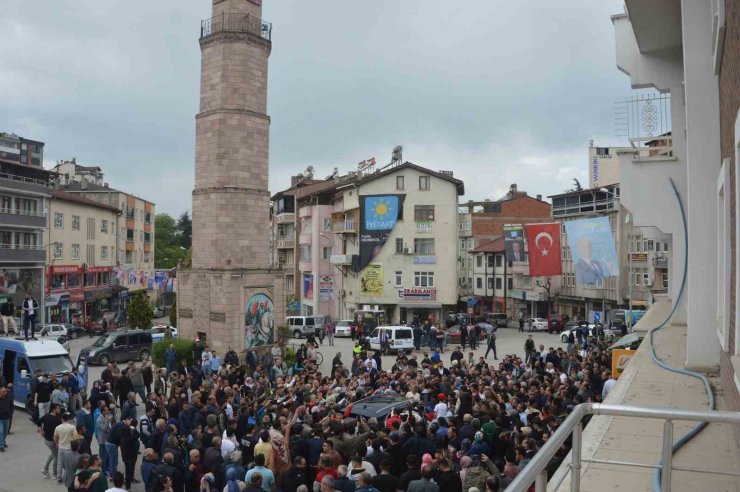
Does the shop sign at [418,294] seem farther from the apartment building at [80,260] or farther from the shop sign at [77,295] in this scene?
the shop sign at [77,295]

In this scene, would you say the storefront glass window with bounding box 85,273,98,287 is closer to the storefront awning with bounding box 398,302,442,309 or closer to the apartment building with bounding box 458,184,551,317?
the storefront awning with bounding box 398,302,442,309

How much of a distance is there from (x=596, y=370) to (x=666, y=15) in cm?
974

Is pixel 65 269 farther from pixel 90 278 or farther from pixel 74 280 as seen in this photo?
pixel 90 278

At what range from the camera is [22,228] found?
156 feet

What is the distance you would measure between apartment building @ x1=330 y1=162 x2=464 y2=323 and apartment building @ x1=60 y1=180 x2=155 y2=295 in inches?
882

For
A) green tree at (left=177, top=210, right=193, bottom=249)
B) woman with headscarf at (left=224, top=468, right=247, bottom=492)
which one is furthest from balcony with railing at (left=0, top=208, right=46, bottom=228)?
green tree at (left=177, top=210, right=193, bottom=249)

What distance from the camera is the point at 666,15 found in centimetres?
895

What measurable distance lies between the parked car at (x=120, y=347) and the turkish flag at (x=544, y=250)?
22.4 m

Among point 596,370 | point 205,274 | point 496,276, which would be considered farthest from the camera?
point 496,276

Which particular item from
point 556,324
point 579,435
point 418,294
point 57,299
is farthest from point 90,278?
point 579,435

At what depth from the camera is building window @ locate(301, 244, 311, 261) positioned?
200 ft

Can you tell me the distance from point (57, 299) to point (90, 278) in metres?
6.98

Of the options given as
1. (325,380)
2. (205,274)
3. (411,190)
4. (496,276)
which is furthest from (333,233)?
(325,380)

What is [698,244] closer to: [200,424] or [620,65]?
[620,65]
